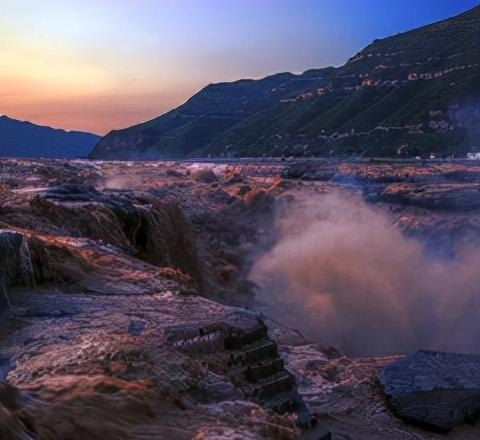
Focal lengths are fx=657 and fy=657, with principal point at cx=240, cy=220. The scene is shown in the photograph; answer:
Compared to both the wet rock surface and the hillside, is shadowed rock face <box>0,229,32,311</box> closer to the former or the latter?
the wet rock surface

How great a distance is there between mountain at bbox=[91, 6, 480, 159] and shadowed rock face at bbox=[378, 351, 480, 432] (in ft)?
180

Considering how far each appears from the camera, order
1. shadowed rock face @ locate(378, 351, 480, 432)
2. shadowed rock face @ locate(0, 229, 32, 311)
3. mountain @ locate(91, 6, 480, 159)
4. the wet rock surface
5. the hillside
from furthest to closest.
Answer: the hillside
mountain @ locate(91, 6, 480, 159)
shadowed rock face @ locate(378, 351, 480, 432)
shadowed rock face @ locate(0, 229, 32, 311)
the wet rock surface

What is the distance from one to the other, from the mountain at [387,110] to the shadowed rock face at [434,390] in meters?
54.9

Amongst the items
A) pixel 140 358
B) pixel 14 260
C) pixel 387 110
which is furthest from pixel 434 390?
pixel 387 110

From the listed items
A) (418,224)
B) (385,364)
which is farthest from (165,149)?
(385,364)

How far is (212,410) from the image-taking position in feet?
13.6

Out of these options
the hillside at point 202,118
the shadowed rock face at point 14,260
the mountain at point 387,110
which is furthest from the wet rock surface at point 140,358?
the hillside at point 202,118

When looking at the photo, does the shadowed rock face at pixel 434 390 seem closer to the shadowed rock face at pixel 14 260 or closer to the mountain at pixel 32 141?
the shadowed rock face at pixel 14 260

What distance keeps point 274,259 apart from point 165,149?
108 m

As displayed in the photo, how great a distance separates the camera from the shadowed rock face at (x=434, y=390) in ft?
22.7

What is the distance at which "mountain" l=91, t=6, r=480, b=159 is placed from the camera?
6444 cm

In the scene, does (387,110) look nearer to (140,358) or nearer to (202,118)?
(202,118)

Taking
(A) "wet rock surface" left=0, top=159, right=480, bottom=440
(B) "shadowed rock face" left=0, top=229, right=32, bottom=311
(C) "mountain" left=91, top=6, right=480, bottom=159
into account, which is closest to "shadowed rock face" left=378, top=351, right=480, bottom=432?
(A) "wet rock surface" left=0, top=159, right=480, bottom=440

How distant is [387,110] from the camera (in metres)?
75.8
